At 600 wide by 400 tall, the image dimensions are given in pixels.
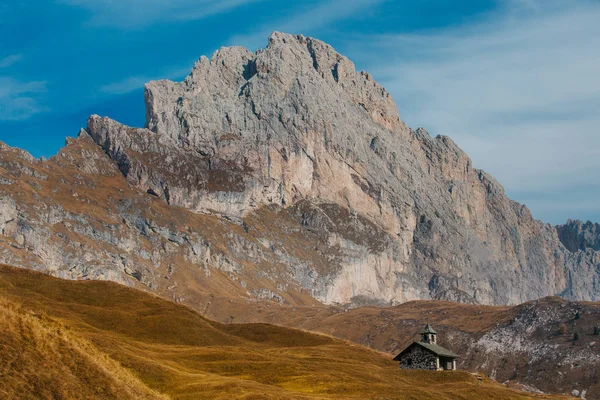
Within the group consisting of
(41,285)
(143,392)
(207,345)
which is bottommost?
(143,392)

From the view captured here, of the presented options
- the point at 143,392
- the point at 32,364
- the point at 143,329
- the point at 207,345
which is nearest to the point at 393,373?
the point at 207,345

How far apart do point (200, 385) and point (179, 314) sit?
66.3 metres

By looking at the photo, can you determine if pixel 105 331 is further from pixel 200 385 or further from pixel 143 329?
pixel 200 385

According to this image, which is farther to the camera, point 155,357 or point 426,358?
point 426,358

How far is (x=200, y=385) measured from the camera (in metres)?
73.0

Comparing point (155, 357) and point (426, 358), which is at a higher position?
point (426, 358)

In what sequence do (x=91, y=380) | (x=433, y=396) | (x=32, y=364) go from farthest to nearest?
(x=433, y=396) < (x=91, y=380) < (x=32, y=364)

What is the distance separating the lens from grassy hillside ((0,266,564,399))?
41.8 metres

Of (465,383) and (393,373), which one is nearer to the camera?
(465,383)

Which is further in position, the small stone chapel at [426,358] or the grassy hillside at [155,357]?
the small stone chapel at [426,358]

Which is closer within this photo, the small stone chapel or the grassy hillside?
the grassy hillside

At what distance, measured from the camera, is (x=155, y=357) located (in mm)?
93875

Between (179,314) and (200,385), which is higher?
(179,314)

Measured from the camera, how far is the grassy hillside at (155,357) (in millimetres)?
41781
